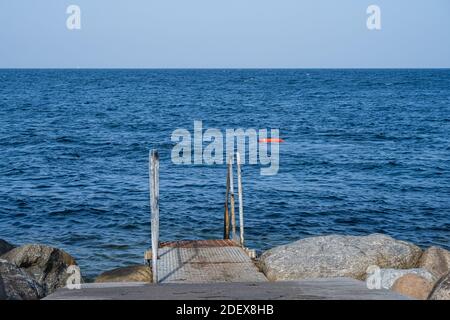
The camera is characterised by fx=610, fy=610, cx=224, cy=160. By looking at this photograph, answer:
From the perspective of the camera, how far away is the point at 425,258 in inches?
516

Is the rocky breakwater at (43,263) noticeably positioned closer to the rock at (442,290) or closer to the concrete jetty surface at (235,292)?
the concrete jetty surface at (235,292)

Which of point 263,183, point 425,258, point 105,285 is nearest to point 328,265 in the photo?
point 425,258

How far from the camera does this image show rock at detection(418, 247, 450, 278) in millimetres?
12930

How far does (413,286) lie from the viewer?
1023 cm

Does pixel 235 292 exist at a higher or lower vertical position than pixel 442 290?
higher

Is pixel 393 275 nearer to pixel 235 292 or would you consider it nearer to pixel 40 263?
pixel 235 292

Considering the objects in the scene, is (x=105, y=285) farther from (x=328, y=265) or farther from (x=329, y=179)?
(x=329, y=179)

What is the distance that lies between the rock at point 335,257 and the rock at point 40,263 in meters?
4.36

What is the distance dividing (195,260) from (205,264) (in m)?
0.40

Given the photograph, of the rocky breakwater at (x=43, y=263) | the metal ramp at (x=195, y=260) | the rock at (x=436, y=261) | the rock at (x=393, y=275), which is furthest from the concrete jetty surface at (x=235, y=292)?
the rock at (x=436, y=261)

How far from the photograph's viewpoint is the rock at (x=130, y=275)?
451 inches

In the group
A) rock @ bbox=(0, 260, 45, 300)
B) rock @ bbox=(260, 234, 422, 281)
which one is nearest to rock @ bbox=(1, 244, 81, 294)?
rock @ bbox=(0, 260, 45, 300)

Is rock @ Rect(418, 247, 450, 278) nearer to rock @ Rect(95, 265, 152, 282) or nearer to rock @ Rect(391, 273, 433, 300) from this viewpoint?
rock @ Rect(391, 273, 433, 300)

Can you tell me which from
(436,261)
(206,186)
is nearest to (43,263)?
(436,261)
